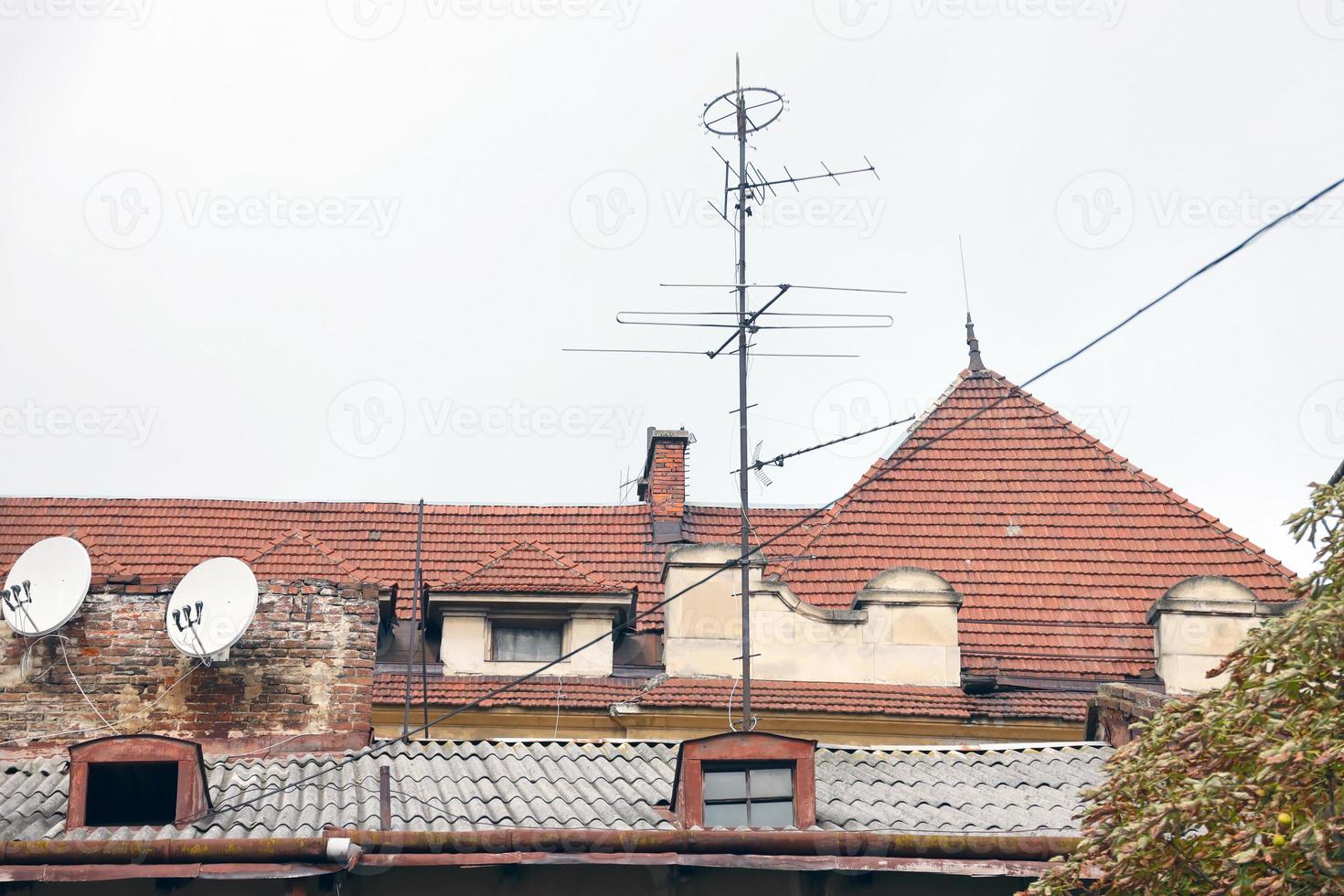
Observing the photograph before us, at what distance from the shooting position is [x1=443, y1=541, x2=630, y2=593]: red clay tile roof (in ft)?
62.7

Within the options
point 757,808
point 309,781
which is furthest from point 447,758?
point 757,808

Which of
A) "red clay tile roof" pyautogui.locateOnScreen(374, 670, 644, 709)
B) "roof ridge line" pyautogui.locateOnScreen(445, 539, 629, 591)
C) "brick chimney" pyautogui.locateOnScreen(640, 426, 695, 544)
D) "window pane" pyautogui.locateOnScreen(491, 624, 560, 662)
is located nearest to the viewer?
"red clay tile roof" pyautogui.locateOnScreen(374, 670, 644, 709)

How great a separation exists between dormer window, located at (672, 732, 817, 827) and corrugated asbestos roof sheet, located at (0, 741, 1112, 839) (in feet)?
0.71

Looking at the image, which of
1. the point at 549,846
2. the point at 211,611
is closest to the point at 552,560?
the point at 211,611

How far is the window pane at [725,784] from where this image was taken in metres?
10.7

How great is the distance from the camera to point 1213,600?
60.0 ft

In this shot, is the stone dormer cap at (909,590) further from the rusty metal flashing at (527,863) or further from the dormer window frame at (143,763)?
the dormer window frame at (143,763)

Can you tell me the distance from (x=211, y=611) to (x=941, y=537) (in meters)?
10.1

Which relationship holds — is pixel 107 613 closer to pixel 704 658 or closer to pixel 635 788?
pixel 635 788

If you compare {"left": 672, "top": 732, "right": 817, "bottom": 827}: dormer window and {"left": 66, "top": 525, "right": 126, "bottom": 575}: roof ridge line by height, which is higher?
{"left": 66, "top": 525, "right": 126, "bottom": 575}: roof ridge line

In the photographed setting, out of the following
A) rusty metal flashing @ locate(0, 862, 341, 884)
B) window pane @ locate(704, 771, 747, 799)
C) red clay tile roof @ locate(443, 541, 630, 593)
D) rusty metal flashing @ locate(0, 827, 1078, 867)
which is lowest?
rusty metal flashing @ locate(0, 862, 341, 884)

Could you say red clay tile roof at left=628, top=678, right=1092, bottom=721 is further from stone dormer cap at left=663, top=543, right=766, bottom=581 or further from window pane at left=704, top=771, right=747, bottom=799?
window pane at left=704, top=771, right=747, bottom=799

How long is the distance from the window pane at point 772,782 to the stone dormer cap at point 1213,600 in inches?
349

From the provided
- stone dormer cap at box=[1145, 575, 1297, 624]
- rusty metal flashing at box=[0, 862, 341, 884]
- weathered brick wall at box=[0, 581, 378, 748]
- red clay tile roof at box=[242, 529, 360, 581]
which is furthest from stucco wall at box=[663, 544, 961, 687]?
rusty metal flashing at box=[0, 862, 341, 884]
